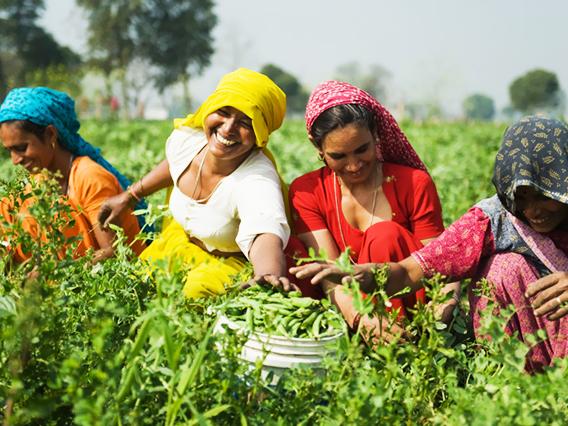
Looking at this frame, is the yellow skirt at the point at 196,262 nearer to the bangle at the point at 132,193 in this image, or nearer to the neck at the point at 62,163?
the bangle at the point at 132,193

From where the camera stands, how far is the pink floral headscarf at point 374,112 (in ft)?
9.50

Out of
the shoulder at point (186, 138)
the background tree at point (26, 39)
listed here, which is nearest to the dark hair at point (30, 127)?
the shoulder at point (186, 138)

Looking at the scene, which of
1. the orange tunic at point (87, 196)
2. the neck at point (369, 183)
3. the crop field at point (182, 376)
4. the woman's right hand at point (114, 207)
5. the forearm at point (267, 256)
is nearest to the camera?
the crop field at point (182, 376)

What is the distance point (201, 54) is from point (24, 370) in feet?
Result: 193

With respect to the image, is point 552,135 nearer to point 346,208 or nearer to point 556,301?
point 556,301

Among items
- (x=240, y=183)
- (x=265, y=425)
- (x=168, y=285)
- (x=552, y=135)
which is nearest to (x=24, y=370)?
(x=168, y=285)

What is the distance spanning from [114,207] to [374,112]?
1.29 meters

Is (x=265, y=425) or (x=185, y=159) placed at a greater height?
(x=185, y=159)

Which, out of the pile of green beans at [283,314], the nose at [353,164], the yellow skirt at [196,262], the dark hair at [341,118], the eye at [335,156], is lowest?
the yellow skirt at [196,262]

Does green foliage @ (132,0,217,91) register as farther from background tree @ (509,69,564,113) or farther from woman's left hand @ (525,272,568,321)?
woman's left hand @ (525,272,568,321)

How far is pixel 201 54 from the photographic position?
2304 inches

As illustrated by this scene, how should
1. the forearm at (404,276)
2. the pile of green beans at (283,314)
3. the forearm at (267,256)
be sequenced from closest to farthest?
1. the pile of green beans at (283,314)
2. the forearm at (404,276)
3. the forearm at (267,256)

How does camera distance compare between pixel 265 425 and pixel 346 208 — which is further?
pixel 346 208

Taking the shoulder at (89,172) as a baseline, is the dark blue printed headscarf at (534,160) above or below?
above
